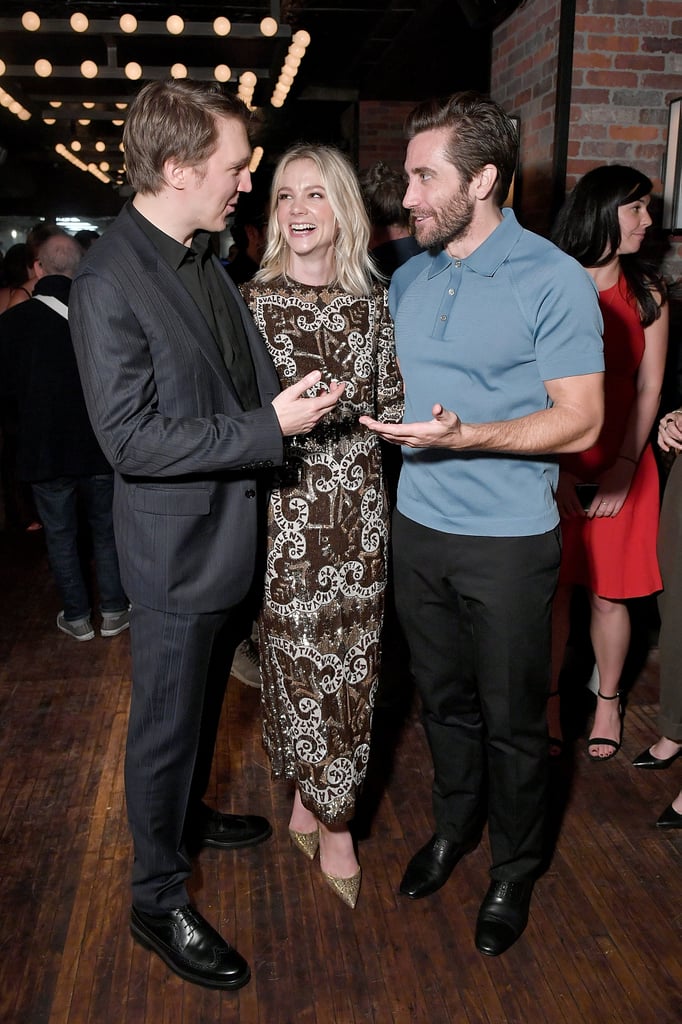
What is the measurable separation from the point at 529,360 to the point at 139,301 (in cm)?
82

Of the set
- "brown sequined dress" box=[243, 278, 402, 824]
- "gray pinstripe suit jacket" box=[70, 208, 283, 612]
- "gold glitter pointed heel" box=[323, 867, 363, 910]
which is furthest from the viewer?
"gold glitter pointed heel" box=[323, 867, 363, 910]

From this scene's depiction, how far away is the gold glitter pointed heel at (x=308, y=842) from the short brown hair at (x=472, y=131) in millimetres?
1752

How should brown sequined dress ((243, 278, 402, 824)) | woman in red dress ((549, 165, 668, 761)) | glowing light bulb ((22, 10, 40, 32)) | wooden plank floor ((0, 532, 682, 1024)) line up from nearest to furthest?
wooden plank floor ((0, 532, 682, 1024)), brown sequined dress ((243, 278, 402, 824)), woman in red dress ((549, 165, 668, 761)), glowing light bulb ((22, 10, 40, 32))

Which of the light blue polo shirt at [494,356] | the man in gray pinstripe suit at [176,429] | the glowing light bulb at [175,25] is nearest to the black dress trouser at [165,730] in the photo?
the man in gray pinstripe suit at [176,429]

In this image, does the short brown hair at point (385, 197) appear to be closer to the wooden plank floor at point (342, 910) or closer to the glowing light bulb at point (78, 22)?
the wooden plank floor at point (342, 910)

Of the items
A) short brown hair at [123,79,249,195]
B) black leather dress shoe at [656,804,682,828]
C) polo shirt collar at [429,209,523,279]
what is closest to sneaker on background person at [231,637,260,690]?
black leather dress shoe at [656,804,682,828]

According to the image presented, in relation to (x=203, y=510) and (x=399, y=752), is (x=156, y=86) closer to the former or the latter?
(x=203, y=510)

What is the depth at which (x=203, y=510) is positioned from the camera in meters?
1.85

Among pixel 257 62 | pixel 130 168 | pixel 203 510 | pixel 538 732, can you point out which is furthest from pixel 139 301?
pixel 257 62

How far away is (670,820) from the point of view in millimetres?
2586

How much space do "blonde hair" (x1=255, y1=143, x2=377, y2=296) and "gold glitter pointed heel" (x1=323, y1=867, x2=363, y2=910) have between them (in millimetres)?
1499

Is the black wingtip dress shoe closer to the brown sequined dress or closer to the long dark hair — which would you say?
the brown sequined dress

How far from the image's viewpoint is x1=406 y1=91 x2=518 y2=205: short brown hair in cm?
190

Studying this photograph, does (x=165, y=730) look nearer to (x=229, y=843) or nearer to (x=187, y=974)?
(x=187, y=974)
